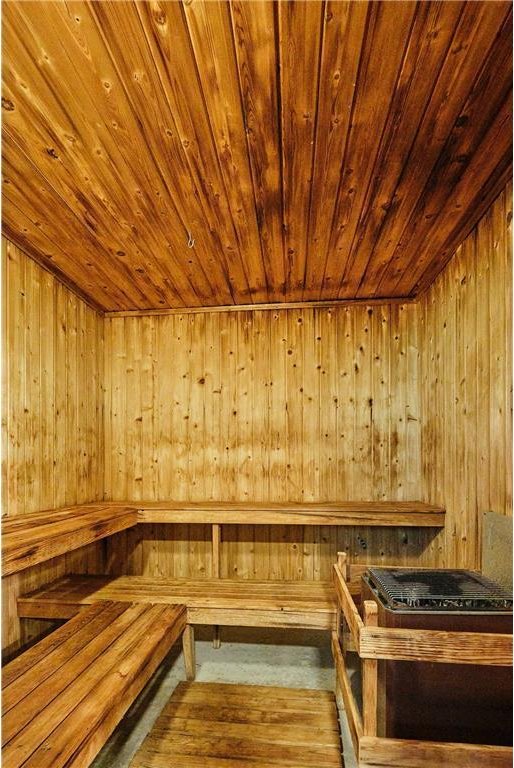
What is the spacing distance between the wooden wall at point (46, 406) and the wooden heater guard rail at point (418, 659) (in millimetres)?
2175

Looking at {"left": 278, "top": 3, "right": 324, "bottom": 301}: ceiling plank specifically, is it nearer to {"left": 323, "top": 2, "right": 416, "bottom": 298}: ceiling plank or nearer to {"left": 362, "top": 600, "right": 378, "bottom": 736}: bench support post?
{"left": 323, "top": 2, "right": 416, "bottom": 298}: ceiling plank

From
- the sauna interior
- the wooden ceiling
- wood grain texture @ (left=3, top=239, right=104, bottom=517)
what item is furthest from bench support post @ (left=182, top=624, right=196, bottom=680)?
the wooden ceiling

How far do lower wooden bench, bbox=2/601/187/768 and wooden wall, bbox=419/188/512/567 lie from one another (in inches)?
73.6

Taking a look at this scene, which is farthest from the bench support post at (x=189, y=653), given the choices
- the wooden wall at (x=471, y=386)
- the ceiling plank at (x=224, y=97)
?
the ceiling plank at (x=224, y=97)

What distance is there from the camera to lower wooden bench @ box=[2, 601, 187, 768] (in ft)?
4.74

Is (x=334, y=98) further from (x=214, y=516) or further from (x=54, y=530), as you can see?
(x=214, y=516)

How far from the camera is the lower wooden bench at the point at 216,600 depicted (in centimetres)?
274

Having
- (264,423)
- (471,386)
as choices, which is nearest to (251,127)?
(471,386)

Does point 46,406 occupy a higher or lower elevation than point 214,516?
higher

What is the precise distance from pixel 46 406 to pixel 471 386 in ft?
9.26

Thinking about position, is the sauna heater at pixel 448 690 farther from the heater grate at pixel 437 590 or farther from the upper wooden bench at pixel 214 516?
the upper wooden bench at pixel 214 516

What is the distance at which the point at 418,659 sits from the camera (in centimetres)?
149

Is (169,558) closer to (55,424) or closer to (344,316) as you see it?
(55,424)

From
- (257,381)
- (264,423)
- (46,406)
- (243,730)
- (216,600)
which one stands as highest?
(257,381)
